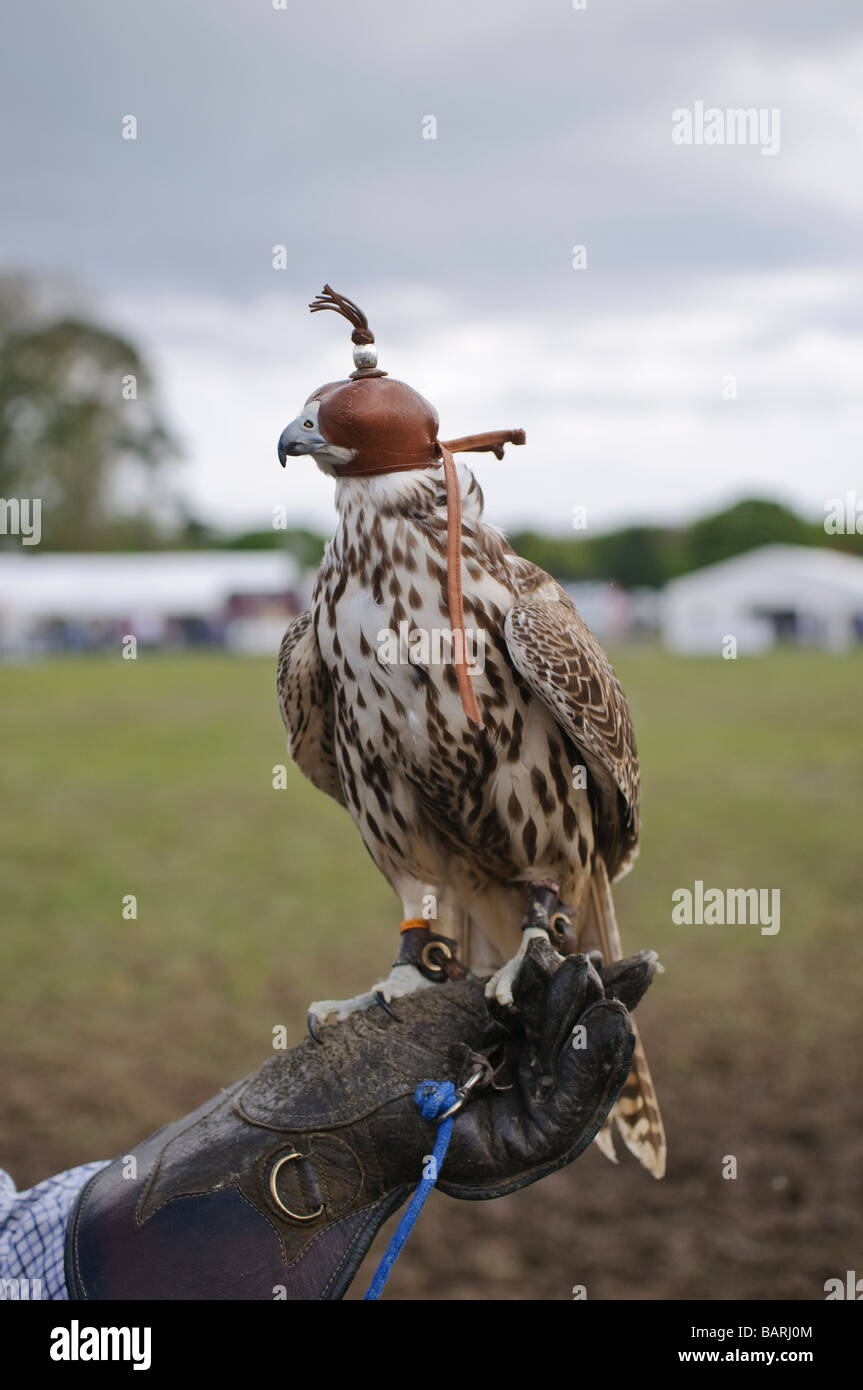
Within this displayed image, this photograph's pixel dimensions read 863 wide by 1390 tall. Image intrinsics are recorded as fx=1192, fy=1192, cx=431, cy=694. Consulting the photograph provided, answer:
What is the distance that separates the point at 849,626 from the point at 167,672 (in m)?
28.4

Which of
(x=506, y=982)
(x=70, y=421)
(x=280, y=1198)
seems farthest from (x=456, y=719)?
(x=70, y=421)

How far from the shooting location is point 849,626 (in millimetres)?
44719

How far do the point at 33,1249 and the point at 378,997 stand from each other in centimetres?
72

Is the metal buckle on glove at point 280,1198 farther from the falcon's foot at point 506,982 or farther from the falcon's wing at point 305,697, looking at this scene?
the falcon's wing at point 305,697

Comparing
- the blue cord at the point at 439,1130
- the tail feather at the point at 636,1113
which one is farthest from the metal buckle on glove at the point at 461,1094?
the tail feather at the point at 636,1113

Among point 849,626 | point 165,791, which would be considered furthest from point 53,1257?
point 849,626

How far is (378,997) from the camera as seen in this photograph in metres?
2.17

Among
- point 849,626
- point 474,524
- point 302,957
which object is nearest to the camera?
point 474,524

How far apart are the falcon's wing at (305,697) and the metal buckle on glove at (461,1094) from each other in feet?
2.11

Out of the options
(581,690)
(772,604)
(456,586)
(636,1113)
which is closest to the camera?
(456,586)

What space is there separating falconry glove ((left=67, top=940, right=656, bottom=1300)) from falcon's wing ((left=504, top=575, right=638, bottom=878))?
0.33m

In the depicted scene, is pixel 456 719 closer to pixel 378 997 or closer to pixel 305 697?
pixel 305 697
